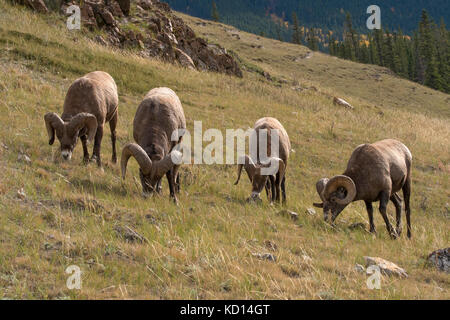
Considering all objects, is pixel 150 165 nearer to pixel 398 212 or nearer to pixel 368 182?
pixel 368 182

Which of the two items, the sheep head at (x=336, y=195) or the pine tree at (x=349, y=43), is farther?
the pine tree at (x=349, y=43)

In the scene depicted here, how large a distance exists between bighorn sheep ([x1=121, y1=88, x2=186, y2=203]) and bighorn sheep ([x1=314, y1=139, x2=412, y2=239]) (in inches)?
148

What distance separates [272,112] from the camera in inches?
989

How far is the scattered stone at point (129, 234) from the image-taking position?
7051 mm

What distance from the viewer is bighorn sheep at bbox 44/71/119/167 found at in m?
10.9

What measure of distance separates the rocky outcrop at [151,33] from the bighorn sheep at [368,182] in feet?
72.3

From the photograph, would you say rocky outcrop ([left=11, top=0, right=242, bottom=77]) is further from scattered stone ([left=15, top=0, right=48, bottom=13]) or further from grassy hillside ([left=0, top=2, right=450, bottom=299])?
grassy hillside ([left=0, top=2, right=450, bottom=299])

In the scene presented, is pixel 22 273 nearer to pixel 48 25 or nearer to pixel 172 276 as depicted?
pixel 172 276

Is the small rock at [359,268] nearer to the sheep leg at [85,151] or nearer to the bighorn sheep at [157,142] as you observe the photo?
the bighorn sheep at [157,142]

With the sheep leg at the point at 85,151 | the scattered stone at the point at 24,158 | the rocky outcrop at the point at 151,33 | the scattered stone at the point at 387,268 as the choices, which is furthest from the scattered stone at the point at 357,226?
the rocky outcrop at the point at 151,33

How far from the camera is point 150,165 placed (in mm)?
9539

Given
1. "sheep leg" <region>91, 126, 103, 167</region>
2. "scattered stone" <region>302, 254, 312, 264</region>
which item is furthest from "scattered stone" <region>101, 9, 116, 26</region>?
"scattered stone" <region>302, 254, 312, 264</region>

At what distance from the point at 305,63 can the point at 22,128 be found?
66399mm

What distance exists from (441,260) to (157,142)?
656cm
